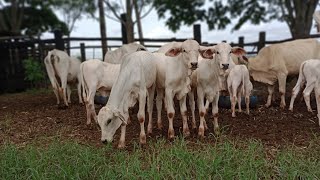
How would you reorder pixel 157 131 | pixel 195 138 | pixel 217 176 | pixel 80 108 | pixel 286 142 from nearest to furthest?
1. pixel 217 176
2. pixel 286 142
3. pixel 195 138
4. pixel 157 131
5. pixel 80 108

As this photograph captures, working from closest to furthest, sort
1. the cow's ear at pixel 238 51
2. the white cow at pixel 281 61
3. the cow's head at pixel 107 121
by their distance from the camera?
the cow's head at pixel 107 121 → the cow's ear at pixel 238 51 → the white cow at pixel 281 61

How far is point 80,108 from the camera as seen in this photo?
29.5 feet

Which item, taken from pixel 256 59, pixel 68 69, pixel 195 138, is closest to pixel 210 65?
pixel 195 138

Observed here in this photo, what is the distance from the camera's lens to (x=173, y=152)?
4828 mm

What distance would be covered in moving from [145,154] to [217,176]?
1118mm

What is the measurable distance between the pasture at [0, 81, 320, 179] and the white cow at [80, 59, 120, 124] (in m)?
0.39

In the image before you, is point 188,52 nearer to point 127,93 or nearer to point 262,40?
point 127,93

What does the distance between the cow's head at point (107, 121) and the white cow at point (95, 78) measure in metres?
1.75

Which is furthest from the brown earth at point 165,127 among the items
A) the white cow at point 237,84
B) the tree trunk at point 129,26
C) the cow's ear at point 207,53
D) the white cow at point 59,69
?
the tree trunk at point 129,26

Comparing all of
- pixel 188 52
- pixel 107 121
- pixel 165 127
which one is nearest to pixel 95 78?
pixel 165 127

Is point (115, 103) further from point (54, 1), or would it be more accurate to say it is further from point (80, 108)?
point (54, 1)

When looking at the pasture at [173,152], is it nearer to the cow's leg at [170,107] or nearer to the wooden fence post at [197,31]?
the cow's leg at [170,107]

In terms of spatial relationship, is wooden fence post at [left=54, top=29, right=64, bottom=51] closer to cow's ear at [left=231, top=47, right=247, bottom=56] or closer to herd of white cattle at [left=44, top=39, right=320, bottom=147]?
herd of white cattle at [left=44, top=39, right=320, bottom=147]

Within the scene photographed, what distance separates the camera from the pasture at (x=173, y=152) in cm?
436
